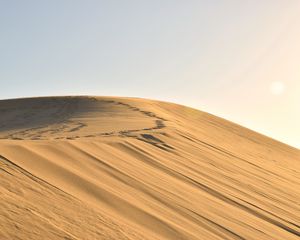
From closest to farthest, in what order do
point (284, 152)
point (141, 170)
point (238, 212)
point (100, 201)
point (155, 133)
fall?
point (100, 201) < point (238, 212) < point (141, 170) < point (155, 133) < point (284, 152)

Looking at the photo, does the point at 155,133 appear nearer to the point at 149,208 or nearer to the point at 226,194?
the point at 226,194

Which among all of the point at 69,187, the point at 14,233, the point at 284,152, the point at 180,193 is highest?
the point at 284,152

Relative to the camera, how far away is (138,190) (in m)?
5.02

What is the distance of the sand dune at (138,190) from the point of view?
355 cm

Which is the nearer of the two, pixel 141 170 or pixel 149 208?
pixel 149 208

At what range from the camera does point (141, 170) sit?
19.4 feet

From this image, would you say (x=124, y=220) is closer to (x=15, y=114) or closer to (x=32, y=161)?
(x=32, y=161)

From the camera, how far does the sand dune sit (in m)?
3.55

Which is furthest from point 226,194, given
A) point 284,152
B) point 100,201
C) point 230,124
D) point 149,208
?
point 230,124

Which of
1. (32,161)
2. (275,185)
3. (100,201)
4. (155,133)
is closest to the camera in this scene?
(100,201)

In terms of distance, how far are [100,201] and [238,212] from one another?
1881 mm

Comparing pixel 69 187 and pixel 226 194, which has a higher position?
pixel 226 194

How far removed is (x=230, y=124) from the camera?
1636 cm

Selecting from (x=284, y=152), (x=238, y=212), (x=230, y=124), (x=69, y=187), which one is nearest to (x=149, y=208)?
(x=69, y=187)
